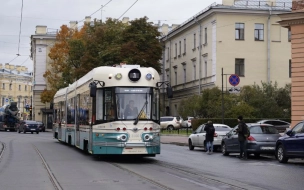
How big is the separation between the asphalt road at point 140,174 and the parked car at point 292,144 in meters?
0.38

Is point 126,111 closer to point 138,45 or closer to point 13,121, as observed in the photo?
point 138,45

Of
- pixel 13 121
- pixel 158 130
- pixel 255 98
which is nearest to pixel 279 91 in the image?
pixel 255 98

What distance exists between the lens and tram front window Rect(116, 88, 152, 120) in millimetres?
21000

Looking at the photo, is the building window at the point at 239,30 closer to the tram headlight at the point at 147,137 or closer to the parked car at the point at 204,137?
the parked car at the point at 204,137

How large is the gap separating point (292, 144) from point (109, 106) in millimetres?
6711

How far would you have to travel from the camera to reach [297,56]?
32375mm

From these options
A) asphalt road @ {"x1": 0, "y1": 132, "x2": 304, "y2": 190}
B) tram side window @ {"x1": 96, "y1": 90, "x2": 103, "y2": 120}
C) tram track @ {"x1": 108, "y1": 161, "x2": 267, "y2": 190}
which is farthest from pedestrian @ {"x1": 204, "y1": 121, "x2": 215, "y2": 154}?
tram side window @ {"x1": 96, "y1": 90, "x2": 103, "y2": 120}

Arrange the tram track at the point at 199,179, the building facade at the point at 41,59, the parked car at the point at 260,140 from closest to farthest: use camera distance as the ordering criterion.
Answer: the tram track at the point at 199,179
the parked car at the point at 260,140
the building facade at the point at 41,59

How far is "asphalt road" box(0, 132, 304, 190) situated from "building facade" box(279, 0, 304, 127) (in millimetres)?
9286

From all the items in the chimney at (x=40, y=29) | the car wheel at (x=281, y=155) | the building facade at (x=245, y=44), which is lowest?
the car wheel at (x=281, y=155)

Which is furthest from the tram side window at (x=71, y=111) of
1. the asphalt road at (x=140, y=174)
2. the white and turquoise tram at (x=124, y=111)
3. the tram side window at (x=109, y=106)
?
the tram side window at (x=109, y=106)

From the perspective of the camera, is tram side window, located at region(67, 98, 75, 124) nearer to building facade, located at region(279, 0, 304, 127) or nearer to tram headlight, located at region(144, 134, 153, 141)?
tram headlight, located at region(144, 134, 153, 141)

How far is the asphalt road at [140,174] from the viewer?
14641 millimetres

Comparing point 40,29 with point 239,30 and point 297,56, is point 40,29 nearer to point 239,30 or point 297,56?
point 239,30
